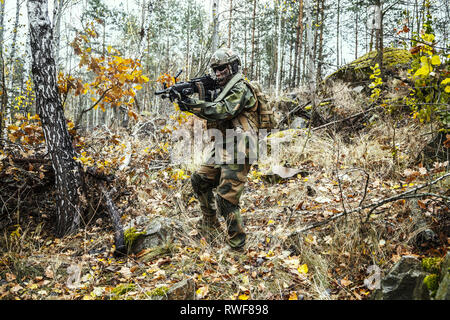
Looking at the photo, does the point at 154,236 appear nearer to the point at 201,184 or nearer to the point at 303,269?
the point at 201,184

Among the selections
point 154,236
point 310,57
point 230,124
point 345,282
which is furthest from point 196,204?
point 310,57

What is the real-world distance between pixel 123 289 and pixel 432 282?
2.32 metres

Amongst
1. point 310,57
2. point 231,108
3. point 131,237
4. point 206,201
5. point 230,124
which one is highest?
point 310,57

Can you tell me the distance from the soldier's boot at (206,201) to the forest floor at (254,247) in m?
0.20

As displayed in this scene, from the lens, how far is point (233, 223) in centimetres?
289

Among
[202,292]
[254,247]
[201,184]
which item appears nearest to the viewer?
[202,292]

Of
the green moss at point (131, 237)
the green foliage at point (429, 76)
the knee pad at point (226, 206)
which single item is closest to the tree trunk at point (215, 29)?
the green foliage at point (429, 76)

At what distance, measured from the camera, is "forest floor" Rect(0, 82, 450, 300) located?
7.59 ft

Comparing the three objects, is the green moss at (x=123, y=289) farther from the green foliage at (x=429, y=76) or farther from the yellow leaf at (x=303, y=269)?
the green foliage at (x=429, y=76)

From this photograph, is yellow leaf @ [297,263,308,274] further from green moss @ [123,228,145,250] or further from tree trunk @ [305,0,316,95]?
tree trunk @ [305,0,316,95]

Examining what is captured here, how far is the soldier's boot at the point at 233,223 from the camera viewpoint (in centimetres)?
289

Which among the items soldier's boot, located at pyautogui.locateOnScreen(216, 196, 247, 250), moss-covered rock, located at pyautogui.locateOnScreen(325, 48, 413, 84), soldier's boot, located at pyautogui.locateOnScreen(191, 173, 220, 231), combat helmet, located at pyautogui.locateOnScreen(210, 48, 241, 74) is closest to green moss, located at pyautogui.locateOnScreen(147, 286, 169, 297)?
soldier's boot, located at pyautogui.locateOnScreen(216, 196, 247, 250)

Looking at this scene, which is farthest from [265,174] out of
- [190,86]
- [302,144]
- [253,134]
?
[190,86]
